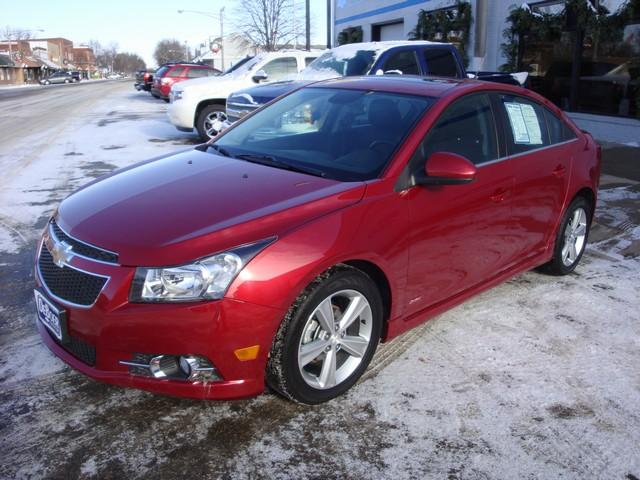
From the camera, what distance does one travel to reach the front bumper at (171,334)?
252 cm

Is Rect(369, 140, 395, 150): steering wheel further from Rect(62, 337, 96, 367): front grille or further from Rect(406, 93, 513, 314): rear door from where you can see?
Rect(62, 337, 96, 367): front grille

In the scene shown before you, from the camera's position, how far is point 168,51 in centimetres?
11306

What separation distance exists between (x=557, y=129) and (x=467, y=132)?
129cm

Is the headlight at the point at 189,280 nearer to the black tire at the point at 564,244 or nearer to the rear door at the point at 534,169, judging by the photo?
the rear door at the point at 534,169

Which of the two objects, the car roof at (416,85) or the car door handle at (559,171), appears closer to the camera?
the car roof at (416,85)

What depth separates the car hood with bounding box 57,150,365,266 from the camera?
103 inches

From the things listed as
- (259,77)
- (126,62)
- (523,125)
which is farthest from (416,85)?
(126,62)

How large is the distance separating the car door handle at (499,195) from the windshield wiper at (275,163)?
1.20 metres

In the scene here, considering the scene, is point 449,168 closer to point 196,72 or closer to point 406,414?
point 406,414

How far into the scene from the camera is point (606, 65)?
12.3 meters

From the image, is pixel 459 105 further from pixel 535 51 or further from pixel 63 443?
pixel 535 51

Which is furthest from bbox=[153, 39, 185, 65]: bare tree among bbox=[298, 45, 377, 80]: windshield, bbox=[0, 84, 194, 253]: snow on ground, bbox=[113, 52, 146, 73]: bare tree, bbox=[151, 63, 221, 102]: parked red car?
bbox=[298, 45, 377, 80]: windshield

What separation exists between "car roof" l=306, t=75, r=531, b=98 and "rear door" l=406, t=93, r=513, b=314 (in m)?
0.10

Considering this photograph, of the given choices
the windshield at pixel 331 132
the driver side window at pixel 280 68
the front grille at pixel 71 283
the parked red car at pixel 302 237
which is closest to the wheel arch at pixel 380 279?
the parked red car at pixel 302 237
